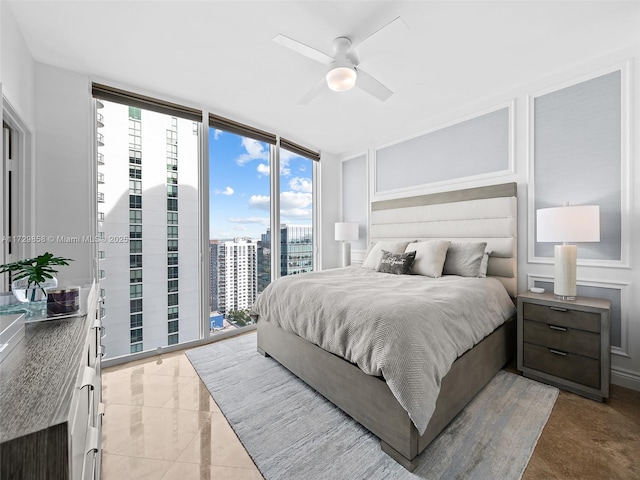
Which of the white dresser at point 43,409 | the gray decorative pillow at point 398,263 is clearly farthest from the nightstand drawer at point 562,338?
the white dresser at point 43,409

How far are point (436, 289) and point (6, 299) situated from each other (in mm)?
2447

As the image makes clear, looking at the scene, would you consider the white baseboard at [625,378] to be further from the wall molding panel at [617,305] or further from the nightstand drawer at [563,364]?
the nightstand drawer at [563,364]

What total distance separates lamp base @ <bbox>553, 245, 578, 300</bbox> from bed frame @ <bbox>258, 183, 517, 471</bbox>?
1.61ft

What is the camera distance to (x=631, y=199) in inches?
87.0

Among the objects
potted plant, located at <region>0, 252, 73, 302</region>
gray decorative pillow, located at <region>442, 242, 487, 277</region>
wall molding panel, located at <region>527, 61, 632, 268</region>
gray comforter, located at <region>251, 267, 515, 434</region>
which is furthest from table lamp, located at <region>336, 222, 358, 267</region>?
potted plant, located at <region>0, 252, 73, 302</region>

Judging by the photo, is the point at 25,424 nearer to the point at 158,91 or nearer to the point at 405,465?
the point at 405,465

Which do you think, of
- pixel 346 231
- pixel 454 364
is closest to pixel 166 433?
pixel 454 364

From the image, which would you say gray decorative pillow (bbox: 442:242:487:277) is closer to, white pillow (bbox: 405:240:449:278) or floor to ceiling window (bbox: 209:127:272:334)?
white pillow (bbox: 405:240:449:278)

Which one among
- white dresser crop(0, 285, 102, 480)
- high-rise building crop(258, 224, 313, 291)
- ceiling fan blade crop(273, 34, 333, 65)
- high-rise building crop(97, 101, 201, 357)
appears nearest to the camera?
white dresser crop(0, 285, 102, 480)

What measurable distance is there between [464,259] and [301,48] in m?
2.39

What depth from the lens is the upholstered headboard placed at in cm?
280

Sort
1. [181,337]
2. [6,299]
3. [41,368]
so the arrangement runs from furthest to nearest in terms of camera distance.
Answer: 1. [181,337]
2. [6,299]
3. [41,368]

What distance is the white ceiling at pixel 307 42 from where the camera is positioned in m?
1.85

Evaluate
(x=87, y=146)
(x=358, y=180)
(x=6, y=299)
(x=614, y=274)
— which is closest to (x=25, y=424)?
(x=6, y=299)
